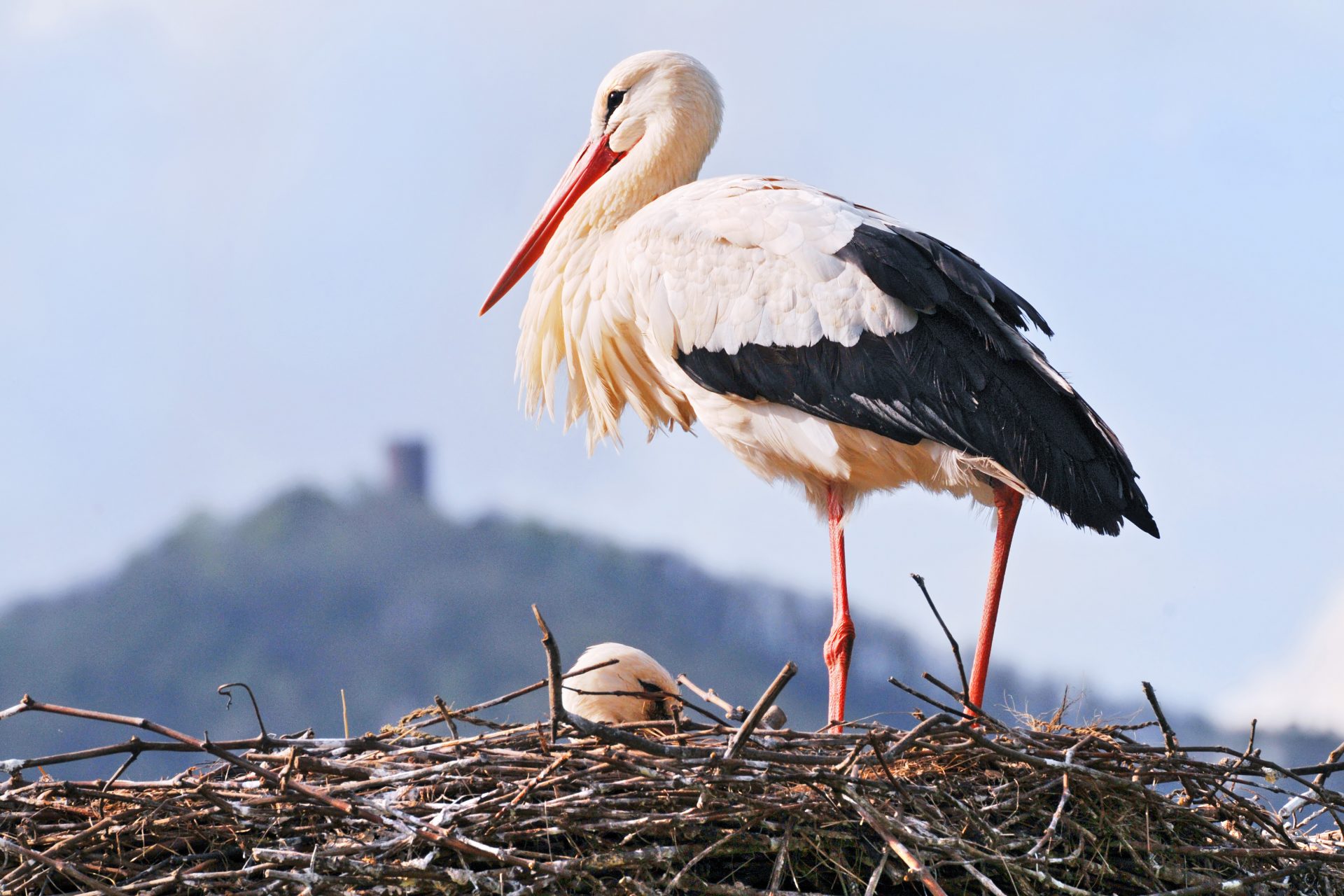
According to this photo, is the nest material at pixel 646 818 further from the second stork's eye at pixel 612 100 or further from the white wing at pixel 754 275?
the second stork's eye at pixel 612 100

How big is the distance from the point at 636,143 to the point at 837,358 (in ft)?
3.73

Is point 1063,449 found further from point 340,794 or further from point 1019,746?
point 340,794

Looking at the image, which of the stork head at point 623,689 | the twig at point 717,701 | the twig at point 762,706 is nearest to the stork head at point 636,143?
the stork head at point 623,689

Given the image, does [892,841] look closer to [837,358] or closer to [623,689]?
[623,689]

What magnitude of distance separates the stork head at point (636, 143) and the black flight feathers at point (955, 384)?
2.42ft

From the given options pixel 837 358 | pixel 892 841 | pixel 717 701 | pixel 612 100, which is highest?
pixel 612 100

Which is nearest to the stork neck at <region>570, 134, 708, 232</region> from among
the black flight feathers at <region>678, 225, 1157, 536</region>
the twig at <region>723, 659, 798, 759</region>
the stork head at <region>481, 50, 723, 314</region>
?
the stork head at <region>481, 50, 723, 314</region>

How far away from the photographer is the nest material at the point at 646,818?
264 cm

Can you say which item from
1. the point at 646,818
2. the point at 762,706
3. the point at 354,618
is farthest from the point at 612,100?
the point at 354,618

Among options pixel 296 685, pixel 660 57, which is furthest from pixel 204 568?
pixel 660 57

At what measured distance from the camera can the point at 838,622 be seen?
3.95 metres

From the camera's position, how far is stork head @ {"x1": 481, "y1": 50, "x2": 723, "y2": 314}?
4.31 meters

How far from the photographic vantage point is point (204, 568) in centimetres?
5684

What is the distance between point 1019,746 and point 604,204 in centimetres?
195
